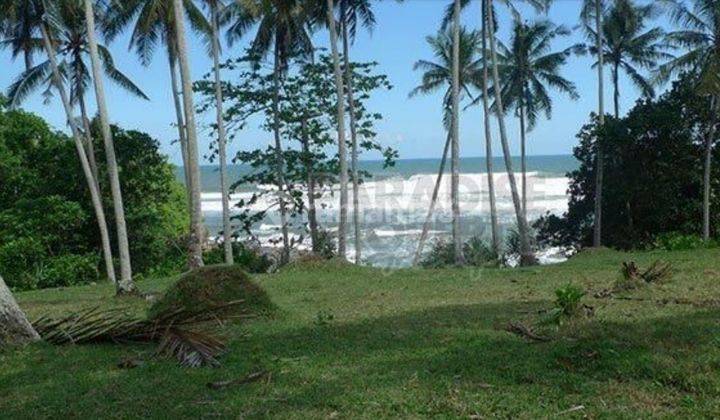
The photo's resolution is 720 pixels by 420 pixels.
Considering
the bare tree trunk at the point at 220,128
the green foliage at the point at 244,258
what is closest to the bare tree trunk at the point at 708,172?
the green foliage at the point at 244,258

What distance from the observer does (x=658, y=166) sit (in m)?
20.2

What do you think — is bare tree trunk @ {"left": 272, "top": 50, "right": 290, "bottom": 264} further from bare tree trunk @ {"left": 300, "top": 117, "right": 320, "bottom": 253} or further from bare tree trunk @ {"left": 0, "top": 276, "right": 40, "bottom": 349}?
bare tree trunk @ {"left": 0, "top": 276, "right": 40, "bottom": 349}

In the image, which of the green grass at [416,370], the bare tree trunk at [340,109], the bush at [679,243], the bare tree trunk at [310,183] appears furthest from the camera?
the bare tree trunk at [310,183]

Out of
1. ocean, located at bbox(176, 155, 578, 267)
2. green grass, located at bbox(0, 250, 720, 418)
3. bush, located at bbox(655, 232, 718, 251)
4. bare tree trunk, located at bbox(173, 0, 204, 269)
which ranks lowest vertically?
ocean, located at bbox(176, 155, 578, 267)

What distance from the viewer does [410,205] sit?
48.7 meters

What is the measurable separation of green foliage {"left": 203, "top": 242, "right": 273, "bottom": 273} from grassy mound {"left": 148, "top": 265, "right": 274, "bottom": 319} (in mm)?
11605

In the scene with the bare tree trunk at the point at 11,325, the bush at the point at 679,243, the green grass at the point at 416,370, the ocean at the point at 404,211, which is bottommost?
the ocean at the point at 404,211

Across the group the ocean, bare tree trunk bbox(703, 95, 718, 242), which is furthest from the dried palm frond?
bare tree trunk bbox(703, 95, 718, 242)

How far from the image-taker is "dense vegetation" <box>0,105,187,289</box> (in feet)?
59.8

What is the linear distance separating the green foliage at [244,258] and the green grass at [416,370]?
11662 millimetres

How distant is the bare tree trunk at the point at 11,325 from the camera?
19.3ft

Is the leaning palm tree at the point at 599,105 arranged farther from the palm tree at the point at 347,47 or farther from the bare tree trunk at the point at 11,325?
the bare tree trunk at the point at 11,325

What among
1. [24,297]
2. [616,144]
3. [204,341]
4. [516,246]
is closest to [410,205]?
[516,246]

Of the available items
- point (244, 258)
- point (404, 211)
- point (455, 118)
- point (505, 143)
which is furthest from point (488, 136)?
point (404, 211)
